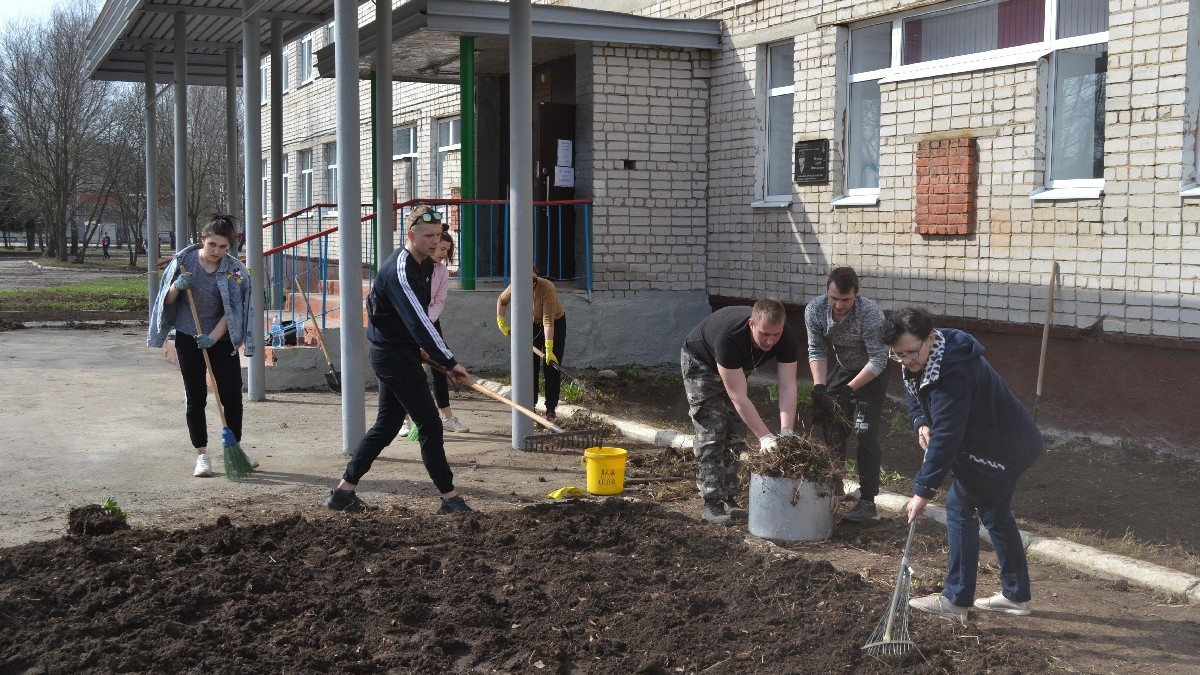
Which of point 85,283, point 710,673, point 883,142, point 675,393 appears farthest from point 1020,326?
point 85,283

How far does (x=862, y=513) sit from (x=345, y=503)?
9.48 feet

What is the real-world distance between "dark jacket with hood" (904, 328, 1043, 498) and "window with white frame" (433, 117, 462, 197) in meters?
12.6

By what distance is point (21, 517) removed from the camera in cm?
630

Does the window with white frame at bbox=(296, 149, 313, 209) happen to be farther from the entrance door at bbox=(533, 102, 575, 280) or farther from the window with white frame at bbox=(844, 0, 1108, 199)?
the window with white frame at bbox=(844, 0, 1108, 199)

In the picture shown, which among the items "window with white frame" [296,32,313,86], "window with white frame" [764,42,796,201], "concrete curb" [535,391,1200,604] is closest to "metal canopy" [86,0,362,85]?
"window with white frame" [764,42,796,201]

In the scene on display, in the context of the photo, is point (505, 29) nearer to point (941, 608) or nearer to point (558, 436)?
point (558, 436)

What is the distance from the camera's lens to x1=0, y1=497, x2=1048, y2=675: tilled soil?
419 centimetres

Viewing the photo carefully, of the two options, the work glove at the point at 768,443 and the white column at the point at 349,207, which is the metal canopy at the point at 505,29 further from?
the work glove at the point at 768,443

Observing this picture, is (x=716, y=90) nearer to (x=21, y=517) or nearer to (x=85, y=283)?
(x=21, y=517)

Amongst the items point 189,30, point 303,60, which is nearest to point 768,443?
point 189,30

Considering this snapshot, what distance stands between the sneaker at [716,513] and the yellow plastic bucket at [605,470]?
2.12 ft

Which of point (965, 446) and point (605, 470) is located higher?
point (965, 446)

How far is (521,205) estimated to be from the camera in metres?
8.30

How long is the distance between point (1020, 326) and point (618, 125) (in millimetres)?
4895
